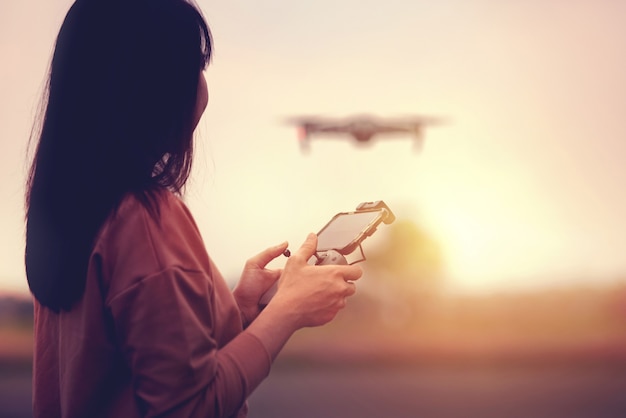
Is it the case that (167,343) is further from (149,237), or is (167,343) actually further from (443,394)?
(443,394)

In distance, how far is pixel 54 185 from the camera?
0.68 m

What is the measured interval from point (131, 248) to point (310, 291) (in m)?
0.21

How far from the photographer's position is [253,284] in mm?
915

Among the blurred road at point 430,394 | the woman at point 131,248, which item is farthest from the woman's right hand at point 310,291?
the blurred road at point 430,394

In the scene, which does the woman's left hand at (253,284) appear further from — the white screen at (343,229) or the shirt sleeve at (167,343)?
the shirt sleeve at (167,343)

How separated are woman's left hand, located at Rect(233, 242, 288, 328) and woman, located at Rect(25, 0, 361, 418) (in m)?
0.17

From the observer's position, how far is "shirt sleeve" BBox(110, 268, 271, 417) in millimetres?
599

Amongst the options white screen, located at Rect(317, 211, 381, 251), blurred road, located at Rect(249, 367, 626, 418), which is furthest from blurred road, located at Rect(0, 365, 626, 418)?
white screen, located at Rect(317, 211, 381, 251)

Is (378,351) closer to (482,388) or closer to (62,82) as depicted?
(482,388)

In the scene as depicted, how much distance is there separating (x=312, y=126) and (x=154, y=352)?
36.2 feet

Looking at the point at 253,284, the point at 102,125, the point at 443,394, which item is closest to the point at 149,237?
the point at 102,125

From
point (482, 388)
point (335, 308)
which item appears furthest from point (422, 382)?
point (335, 308)

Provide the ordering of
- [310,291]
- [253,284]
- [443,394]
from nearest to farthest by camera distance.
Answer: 1. [310,291]
2. [253,284]
3. [443,394]

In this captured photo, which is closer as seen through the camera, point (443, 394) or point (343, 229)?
point (343, 229)
